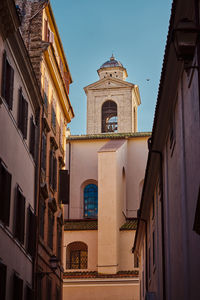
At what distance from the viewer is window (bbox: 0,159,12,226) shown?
15586 mm

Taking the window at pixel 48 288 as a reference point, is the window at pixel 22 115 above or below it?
above

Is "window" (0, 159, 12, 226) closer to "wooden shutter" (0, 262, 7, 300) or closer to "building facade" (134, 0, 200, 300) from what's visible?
"wooden shutter" (0, 262, 7, 300)

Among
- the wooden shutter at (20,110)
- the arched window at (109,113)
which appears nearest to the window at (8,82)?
the wooden shutter at (20,110)

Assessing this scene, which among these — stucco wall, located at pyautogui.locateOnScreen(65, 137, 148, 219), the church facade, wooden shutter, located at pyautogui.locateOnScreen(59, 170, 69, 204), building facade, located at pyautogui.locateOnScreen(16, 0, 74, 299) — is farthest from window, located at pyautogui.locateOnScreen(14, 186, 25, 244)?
stucco wall, located at pyautogui.locateOnScreen(65, 137, 148, 219)

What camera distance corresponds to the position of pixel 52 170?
25.6 metres

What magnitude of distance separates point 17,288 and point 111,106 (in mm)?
37148

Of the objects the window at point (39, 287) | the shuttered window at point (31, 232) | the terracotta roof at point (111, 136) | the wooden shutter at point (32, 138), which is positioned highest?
the terracotta roof at point (111, 136)

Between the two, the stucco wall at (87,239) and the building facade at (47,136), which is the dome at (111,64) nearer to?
the stucco wall at (87,239)

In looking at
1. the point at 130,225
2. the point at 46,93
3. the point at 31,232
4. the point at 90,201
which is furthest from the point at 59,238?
the point at 90,201

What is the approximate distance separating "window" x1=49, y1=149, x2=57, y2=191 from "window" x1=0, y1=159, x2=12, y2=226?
8.83 meters

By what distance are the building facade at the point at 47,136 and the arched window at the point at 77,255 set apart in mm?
10310

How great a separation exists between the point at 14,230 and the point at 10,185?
1.57m

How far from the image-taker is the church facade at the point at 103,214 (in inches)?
1417

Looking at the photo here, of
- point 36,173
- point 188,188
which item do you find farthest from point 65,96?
point 188,188
